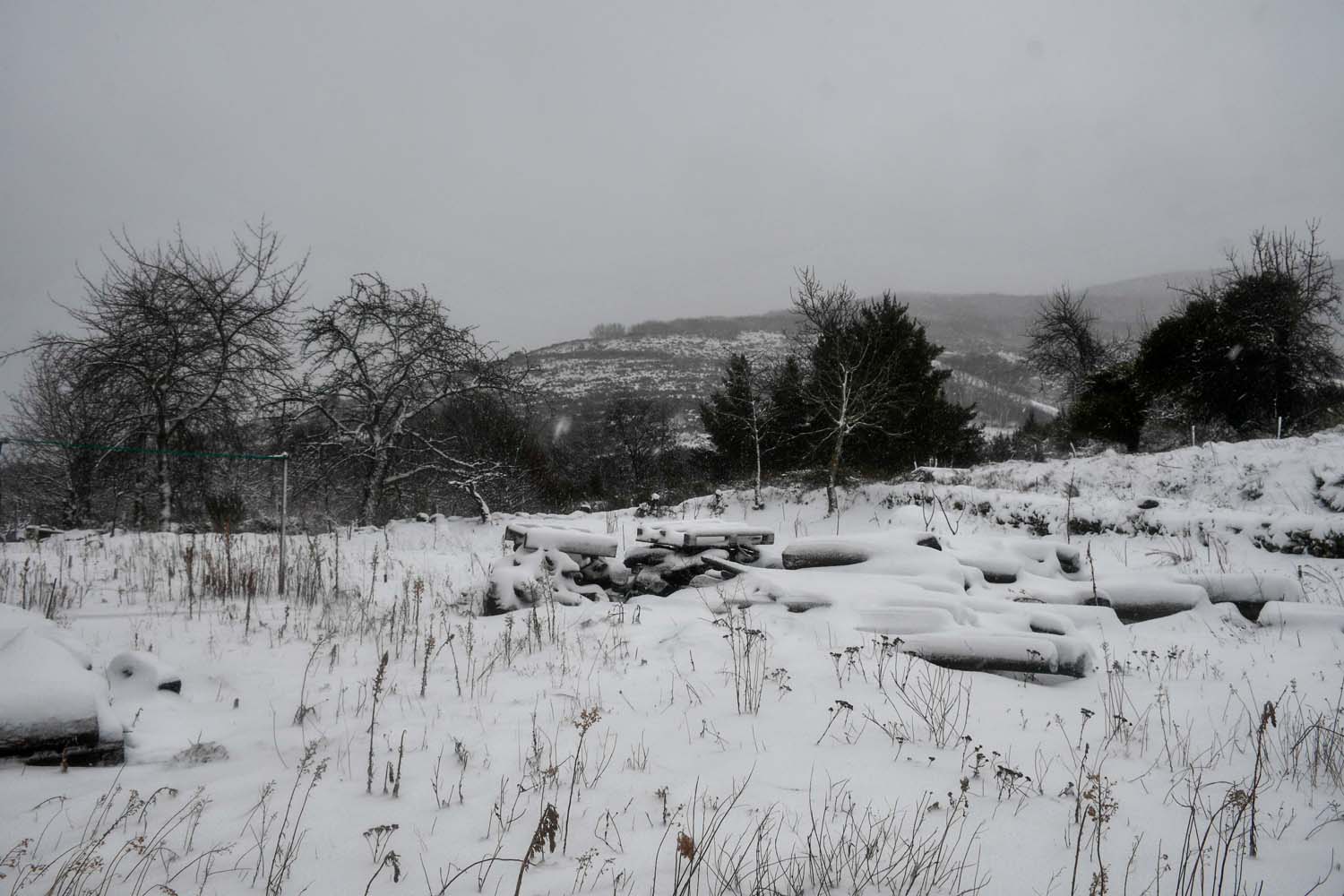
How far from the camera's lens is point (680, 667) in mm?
4035

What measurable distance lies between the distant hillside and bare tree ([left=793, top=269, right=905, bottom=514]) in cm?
1555

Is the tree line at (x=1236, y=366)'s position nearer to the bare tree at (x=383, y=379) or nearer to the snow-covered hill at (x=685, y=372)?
the bare tree at (x=383, y=379)

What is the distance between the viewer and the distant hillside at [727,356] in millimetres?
61219

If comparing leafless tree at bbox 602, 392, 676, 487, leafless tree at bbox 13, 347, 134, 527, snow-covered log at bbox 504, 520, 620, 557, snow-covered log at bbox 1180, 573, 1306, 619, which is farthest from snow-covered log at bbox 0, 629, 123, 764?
leafless tree at bbox 602, 392, 676, 487

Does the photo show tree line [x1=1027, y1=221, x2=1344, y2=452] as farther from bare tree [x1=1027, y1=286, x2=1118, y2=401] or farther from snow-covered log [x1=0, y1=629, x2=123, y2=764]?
snow-covered log [x1=0, y1=629, x2=123, y2=764]

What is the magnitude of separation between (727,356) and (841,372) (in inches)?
2872

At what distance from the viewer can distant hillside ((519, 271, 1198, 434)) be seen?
61219 millimetres

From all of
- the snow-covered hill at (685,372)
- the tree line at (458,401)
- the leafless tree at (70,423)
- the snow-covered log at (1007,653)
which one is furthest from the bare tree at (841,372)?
the snow-covered hill at (685,372)

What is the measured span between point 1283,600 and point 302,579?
32.2ft

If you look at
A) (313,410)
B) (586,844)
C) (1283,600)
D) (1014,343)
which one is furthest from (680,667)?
(1014,343)

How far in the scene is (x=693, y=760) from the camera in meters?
2.65

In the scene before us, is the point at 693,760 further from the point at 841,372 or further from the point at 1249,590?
the point at 841,372

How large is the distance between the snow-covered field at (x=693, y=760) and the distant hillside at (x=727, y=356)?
3206 cm

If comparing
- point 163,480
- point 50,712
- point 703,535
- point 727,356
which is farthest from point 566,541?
point 727,356
